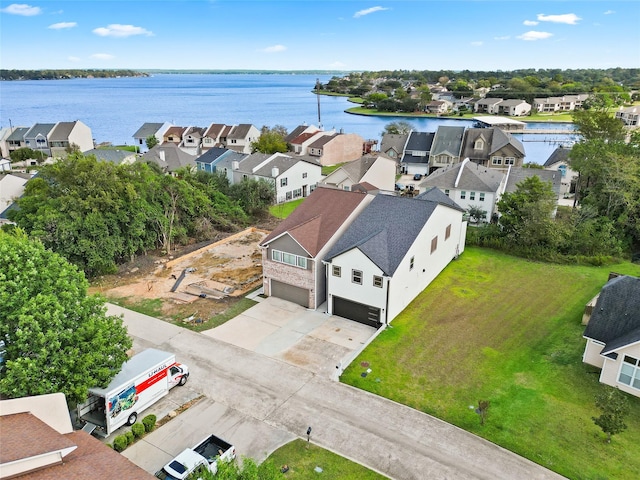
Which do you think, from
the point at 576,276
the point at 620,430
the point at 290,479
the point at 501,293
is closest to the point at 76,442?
the point at 290,479

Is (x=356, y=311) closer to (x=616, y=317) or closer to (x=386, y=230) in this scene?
(x=386, y=230)

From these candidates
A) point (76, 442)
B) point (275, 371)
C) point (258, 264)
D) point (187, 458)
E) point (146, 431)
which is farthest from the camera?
point (258, 264)

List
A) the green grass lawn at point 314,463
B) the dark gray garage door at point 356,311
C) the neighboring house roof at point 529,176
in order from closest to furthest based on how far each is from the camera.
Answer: the green grass lawn at point 314,463, the dark gray garage door at point 356,311, the neighboring house roof at point 529,176

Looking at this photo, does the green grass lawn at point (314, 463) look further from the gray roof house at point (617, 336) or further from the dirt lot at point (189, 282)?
the gray roof house at point (617, 336)

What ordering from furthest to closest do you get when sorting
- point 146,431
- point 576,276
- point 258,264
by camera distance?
1. point 258,264
2. point 576,276
3. point 146,431

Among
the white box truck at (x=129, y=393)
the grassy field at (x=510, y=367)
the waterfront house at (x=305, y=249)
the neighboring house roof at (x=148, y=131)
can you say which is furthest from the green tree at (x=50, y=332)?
the neighboring house roof at (x=148, y=131)

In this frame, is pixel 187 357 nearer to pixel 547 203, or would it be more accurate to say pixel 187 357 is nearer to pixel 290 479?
pixel 290 479

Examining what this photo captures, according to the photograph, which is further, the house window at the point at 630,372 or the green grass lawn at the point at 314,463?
the house window at the point at 630,372
